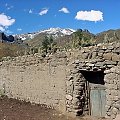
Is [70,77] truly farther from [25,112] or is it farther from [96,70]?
[25,112]

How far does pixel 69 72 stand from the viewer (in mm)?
11141

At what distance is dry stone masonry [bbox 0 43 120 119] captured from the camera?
31.8 feet

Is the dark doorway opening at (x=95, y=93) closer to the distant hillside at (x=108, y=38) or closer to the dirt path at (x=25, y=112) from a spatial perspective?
the dirt path at (x=25, y=112)

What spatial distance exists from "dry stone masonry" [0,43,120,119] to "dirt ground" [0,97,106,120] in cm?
34

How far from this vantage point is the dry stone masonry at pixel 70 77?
968 centimetres

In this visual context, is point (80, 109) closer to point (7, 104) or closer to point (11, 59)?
point (7, 104)

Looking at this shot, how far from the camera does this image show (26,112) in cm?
1179

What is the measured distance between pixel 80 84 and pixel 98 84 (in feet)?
2.09

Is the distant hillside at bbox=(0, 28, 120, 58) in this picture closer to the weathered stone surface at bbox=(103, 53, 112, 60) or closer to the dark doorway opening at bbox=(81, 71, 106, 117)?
the weathered stone surface at bbox=(103, 53, 112, 60)

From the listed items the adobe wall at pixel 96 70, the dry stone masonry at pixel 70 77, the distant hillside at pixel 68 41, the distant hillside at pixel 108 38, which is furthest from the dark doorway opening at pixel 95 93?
the distant hillside at pixel 108 38

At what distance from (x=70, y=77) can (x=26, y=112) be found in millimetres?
2302

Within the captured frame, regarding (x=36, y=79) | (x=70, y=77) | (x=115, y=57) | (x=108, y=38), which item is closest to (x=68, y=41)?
(x=36, y=79)

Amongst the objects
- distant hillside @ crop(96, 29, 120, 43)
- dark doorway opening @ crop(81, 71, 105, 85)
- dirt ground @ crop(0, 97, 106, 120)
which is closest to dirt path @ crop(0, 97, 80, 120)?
dirt ground @ crop(0, 97, 106, 120)

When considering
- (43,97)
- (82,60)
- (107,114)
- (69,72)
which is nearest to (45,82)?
(43,97)
